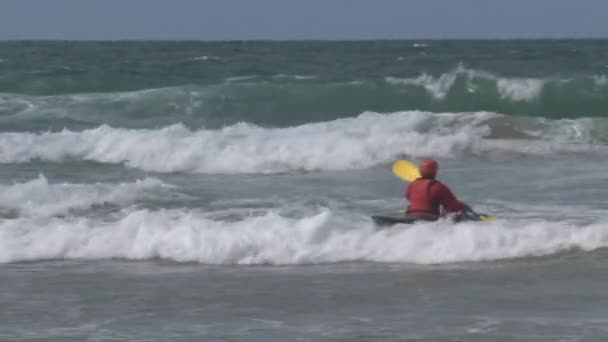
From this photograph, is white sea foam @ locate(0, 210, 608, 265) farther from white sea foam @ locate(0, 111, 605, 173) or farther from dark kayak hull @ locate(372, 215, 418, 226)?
white sea foam @ locate(0, 111, 605, 173)

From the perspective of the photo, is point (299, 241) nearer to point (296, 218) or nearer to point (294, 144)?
point (296, 218)

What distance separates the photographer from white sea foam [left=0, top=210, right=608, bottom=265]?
1141cm

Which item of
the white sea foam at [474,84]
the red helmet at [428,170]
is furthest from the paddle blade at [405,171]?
the white sea foam at [474,84]

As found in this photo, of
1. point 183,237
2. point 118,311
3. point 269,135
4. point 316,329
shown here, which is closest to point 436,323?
point 316,329

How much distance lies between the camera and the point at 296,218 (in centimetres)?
1330

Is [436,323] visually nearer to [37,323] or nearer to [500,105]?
[37,323]

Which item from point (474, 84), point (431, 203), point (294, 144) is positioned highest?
point (474, 84)

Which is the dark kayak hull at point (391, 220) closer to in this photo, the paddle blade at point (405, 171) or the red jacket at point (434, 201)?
the red jacket at point (434, 201)

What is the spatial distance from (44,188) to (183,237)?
3481 millimetres

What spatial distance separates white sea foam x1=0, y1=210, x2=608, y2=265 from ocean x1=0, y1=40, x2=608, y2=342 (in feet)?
0.06

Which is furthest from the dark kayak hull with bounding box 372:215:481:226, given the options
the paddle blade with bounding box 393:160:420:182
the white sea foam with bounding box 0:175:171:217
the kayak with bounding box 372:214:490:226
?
the white sea foam with bounding box 0:175:171:217

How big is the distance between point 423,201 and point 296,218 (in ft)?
5.88

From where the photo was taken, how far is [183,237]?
468 inches

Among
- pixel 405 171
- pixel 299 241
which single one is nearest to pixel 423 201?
pixel 299 241
